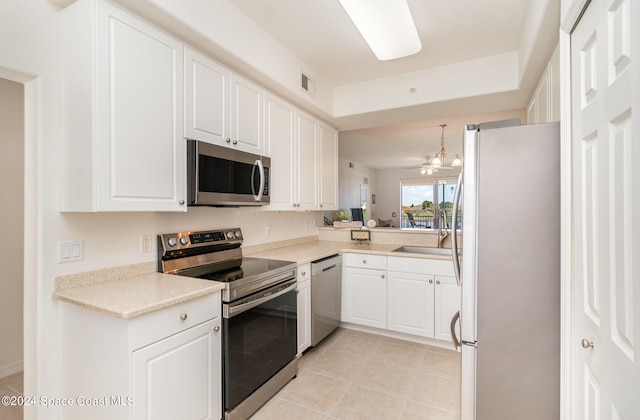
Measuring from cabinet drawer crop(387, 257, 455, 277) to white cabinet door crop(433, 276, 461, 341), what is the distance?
64 mm

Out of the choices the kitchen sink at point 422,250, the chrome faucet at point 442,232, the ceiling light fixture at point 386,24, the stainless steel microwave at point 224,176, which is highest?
the ceiling light fixture at point 386,24

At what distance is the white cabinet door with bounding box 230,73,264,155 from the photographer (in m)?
2.27

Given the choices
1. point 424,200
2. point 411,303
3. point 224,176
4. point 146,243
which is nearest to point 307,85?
point 224,176

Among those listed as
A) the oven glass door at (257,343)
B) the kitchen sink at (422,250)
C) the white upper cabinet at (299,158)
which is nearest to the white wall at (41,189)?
the oven glass door at (257,343)

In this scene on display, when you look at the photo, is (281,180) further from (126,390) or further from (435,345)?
(435,345)

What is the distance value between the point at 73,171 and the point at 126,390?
105 centimetres

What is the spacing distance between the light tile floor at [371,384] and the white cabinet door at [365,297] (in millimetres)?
211

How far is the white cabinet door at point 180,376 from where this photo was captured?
4.53 ft

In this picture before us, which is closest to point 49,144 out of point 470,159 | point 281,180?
point 281,180

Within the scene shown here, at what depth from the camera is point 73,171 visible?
156cm

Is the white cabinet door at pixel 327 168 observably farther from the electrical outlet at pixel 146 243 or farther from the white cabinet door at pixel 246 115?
→ the electrical outlet at pixel 146 243

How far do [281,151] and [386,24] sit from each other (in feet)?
4.32

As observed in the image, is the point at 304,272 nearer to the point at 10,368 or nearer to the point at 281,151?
the point at 281,151

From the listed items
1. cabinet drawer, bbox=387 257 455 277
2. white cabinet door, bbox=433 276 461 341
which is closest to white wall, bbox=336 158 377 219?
cabinet drawer, bbox=387 257 455 277
